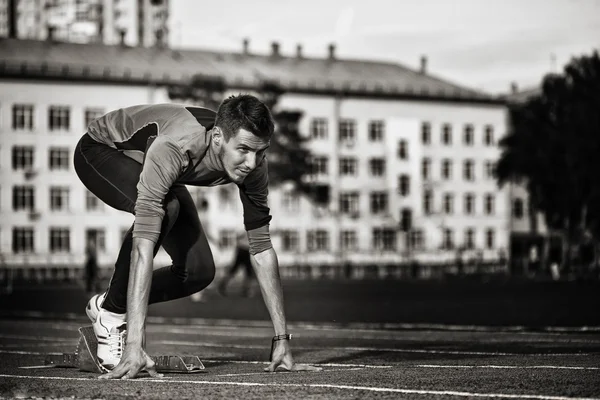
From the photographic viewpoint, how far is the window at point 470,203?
334ft

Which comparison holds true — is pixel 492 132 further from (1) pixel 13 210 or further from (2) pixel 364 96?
(1) pixel 13 210

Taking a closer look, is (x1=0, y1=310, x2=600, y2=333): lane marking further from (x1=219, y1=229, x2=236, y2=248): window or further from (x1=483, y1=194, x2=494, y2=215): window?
(x1=483, y1=194, x2=494, y2=215): window

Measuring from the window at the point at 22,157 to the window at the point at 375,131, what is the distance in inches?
1021

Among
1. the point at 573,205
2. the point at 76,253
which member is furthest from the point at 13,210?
the point at 573,205

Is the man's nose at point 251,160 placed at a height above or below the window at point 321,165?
below

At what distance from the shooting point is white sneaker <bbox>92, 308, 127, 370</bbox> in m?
7.35

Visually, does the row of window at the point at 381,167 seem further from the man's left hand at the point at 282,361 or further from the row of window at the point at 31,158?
the man's left hand at the point at 282,361

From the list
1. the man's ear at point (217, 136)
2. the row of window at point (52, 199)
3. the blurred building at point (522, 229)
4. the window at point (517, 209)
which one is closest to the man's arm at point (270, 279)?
the man's ear at point (217, 136)

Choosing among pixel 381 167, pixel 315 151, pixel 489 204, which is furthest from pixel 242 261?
pixel 489 204

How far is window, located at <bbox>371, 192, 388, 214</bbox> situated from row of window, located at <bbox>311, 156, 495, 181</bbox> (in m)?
1.60

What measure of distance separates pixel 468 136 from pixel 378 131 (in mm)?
8742

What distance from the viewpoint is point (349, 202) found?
9606 centimetres

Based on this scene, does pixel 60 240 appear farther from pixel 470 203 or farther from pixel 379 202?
pixel 470 203

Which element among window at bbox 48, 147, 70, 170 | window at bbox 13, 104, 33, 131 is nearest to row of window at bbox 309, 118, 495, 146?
window at bbox 48, 147, 70, 170
